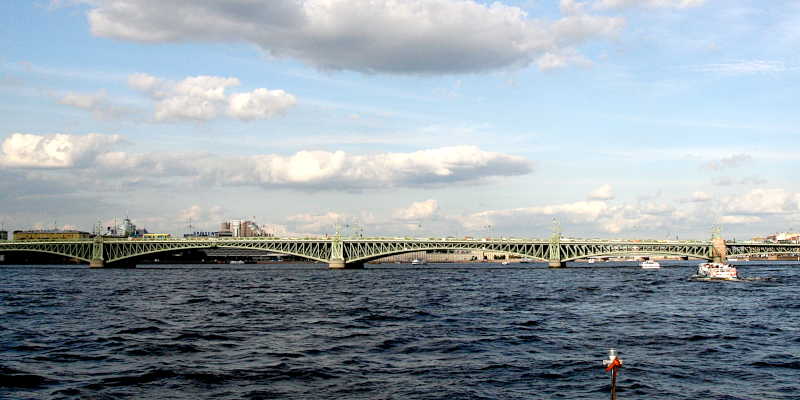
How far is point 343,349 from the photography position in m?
39.5

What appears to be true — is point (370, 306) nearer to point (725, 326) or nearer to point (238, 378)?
point (725, 326)

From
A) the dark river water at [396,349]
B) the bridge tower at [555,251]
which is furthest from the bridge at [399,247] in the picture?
the dark river water at [396,349]

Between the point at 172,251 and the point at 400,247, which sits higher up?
the point at 400,247

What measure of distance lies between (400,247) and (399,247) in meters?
0.28

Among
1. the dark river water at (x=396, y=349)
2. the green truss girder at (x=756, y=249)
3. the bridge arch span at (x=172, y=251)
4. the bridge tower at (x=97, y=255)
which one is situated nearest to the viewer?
the dark river water at (x=396, y=349)

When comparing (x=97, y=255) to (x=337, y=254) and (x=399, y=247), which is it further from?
(x=399, y=247)

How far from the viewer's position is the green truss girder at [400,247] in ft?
568

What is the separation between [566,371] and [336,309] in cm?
3336

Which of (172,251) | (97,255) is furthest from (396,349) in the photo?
(97,255)

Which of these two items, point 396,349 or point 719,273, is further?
point 719,273

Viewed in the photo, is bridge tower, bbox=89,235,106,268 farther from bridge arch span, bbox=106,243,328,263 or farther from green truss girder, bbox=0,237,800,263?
bridge arch span, bbox=106,243,328,263

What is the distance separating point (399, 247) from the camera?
175 metres

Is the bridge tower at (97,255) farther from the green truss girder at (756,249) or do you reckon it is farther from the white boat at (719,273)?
the green truss girder at (756,249)

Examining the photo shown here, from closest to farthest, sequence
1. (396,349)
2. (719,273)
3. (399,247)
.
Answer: (396,349), (719,273), (399,247)
